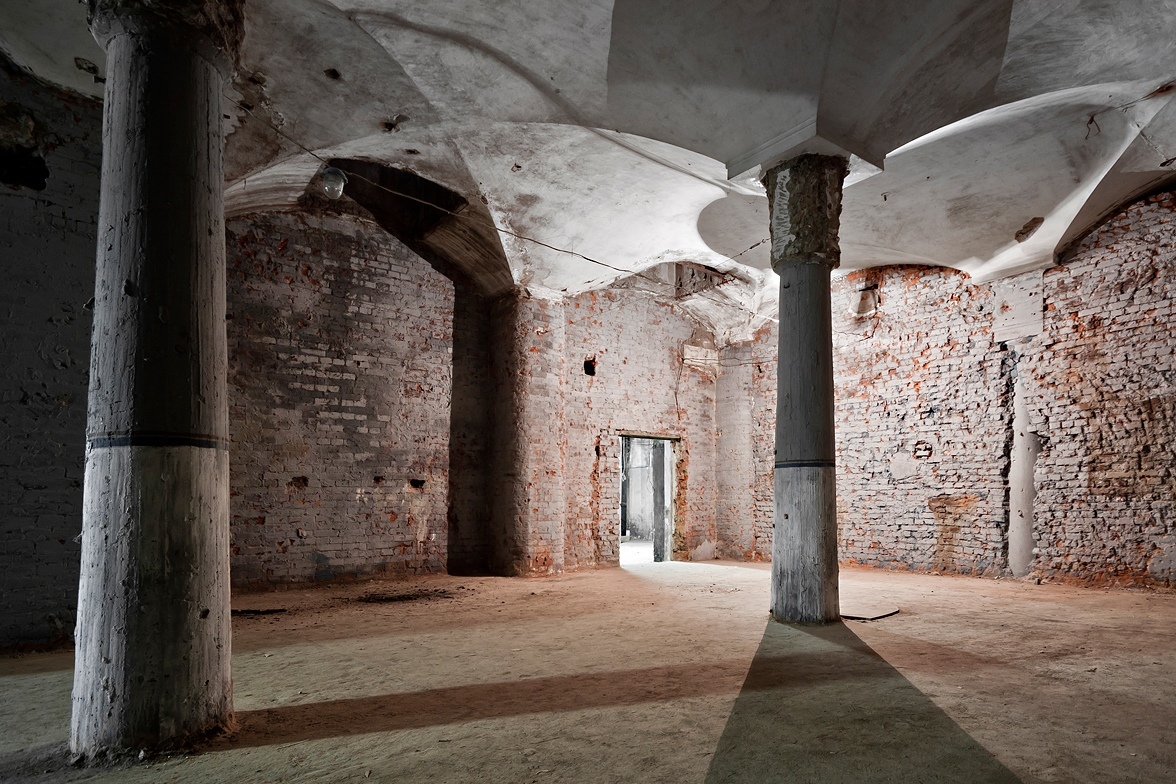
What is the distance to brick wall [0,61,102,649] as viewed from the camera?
4496mm

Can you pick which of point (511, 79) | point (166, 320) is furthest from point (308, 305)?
point (166, 320)

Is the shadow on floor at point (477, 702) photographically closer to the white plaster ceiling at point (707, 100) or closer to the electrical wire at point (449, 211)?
the white plaster ceiling at point (707, 100)

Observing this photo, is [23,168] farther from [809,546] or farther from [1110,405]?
[1110,405]

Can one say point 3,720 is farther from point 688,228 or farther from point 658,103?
point 688,228

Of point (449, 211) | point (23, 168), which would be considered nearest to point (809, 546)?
point (449, 211)

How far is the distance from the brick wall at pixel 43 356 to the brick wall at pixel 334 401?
2.20 m

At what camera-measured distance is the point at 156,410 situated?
260 centimetres

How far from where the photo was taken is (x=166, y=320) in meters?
2.67

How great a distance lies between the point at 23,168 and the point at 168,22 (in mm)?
2953

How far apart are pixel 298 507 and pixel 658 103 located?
5549 mm

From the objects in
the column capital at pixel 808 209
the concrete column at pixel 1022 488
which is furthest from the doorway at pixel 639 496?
the column capital at pixel 808 209

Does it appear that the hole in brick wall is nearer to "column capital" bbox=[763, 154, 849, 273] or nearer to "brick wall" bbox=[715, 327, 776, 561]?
"column capital" bbox=[763, 154, 849, 273]

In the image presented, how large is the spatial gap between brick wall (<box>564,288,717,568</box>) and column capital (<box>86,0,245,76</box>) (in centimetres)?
670

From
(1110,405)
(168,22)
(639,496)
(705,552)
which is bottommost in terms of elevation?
(705,552)
